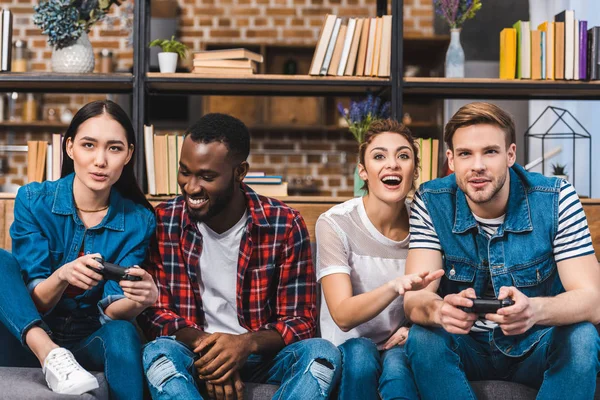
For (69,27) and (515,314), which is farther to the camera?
(69,27)

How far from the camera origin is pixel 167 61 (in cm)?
279

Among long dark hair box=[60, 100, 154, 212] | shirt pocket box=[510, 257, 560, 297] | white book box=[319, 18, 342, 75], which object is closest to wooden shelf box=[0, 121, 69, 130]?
white book box=[319, 18, 342, 75]

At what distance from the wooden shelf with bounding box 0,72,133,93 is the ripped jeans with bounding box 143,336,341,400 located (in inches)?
49.5

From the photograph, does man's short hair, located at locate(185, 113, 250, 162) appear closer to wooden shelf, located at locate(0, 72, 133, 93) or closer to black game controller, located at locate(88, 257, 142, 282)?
black game controller, located at locate(88, 257, 142, 282)

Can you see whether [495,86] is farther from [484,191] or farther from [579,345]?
[579,345]

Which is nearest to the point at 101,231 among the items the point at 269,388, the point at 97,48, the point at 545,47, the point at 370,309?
the point at 269,388

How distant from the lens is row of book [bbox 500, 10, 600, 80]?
9.05ft

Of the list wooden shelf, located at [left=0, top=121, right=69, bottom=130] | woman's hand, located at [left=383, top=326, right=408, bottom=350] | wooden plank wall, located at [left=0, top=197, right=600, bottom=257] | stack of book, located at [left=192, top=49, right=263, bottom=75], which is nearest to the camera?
woman's hand, located at [left=383, top=326, right=408, bottom=350]

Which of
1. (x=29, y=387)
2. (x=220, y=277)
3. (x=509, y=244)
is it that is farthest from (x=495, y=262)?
(x=29, y=387)

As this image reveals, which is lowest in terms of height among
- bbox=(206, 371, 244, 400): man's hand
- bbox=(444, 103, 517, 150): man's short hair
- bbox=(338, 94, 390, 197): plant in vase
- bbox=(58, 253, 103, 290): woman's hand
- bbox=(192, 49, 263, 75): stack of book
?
bbox=(206, 371, 244, 400): man's hand

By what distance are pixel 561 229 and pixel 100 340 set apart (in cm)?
127

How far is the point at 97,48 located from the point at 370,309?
→ 3.86 metres

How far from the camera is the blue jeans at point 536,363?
5.45ft

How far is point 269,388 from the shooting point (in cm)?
183
